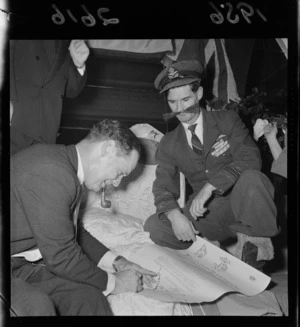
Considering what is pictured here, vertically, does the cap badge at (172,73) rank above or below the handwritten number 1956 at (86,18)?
below

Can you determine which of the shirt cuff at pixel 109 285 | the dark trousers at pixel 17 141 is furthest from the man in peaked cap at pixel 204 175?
the dark trousers at pixel 17 141

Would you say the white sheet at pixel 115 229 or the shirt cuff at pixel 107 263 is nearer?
the shirt cuff at pixel 107 263

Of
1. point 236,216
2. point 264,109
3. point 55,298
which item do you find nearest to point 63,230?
point 55,298

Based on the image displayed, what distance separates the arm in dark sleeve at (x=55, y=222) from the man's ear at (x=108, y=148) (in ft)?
0.44

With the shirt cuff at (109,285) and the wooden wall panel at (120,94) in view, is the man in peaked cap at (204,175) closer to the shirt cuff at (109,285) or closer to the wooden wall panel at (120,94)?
the wooden wall panel at (120,94)

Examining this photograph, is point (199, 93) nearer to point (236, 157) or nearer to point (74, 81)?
point (236, 157)

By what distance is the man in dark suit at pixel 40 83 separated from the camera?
0.96m

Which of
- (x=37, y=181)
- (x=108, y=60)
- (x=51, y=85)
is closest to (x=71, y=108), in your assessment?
(x=51, y=85)

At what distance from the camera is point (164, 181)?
1111mm

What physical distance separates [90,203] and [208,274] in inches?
17.7

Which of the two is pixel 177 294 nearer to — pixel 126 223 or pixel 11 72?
pixel 126 223

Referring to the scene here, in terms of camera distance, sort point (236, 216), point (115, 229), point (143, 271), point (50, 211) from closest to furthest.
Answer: point (50, 211)
point (143, 271)
point (236, 216)
point (115, 229)

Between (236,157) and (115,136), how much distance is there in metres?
0.38

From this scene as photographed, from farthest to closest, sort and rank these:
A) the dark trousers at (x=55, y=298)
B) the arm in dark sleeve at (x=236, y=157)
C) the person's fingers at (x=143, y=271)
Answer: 1. the arm in dark sleeve at (x=236, y=157)
2. the person's fingers at (x=143, y=271)
3. the dark trousers at (x=55, y=298)
